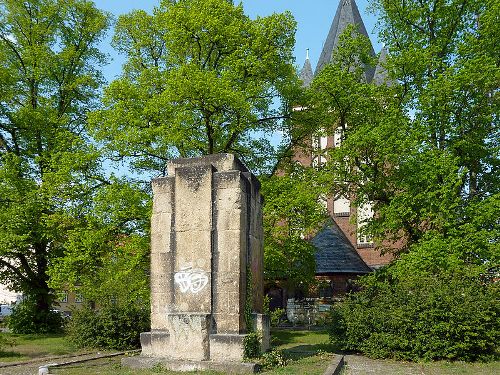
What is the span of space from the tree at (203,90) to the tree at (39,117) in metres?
2.41

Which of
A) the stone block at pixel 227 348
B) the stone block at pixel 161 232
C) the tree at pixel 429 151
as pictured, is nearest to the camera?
the stone block at pixel 227 348

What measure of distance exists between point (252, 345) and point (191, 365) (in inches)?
47.3

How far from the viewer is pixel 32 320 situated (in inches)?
971

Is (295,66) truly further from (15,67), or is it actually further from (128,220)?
(15,67)

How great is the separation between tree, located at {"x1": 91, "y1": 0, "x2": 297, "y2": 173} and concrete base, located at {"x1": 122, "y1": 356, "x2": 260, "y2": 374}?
9400mm

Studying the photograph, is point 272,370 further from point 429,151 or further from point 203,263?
point 429,151

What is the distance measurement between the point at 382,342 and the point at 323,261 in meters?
18.4

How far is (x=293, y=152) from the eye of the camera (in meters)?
23.1

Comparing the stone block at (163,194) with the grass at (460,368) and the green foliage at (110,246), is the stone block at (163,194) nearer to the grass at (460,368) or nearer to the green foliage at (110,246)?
the grass at (460,368)

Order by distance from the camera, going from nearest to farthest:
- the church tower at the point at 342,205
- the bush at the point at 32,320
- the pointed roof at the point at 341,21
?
the bush at the point at 32,320 < the church tower at the point at 342,205 < the pointed roof at the point at 341,21

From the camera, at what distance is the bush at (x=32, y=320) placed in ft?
79.9

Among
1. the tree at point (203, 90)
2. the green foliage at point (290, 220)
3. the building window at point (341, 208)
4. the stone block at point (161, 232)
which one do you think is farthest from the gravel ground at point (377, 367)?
the building window at point (341, 208)

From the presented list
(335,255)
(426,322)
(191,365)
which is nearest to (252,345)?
(191,365)

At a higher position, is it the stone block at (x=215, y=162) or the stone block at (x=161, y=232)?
the stone block at (x=215, y=162)
